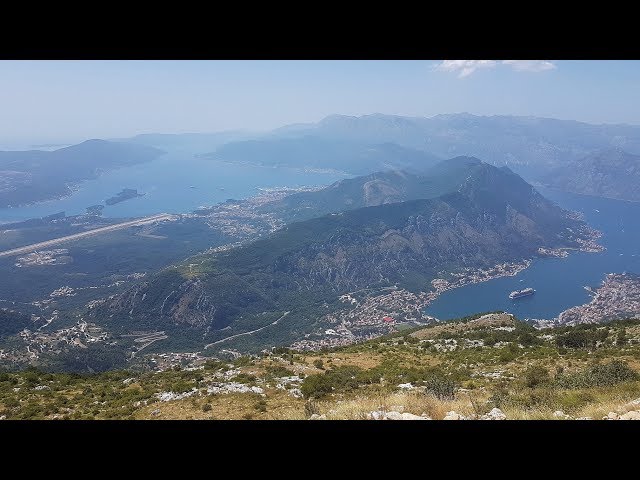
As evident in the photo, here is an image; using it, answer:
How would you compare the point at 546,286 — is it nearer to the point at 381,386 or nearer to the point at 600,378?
the point at 381,386

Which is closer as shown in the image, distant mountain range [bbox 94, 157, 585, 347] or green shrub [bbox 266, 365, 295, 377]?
green shrub [bbox 266, 365, 295, 377]

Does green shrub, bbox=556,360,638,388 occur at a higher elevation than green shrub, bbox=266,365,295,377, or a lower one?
higher

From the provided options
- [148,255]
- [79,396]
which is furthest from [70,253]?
[79,396]

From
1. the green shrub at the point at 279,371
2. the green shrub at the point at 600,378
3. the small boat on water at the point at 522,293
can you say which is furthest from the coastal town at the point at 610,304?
the green shrub at the point at 279,371

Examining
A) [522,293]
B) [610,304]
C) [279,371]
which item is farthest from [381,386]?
[522,293]

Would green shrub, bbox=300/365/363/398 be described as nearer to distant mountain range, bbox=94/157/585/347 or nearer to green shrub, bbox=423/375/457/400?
green shrub, bbox=423/375/457/400

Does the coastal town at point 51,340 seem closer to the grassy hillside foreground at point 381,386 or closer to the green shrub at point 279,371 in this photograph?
the grassy hillside foreground at point 381,386

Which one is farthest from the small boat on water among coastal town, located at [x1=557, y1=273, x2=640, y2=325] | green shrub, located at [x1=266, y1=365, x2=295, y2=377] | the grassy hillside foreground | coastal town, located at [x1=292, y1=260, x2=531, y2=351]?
green shrub, located at [x1=266, y1=365, x2=295, y2=377]

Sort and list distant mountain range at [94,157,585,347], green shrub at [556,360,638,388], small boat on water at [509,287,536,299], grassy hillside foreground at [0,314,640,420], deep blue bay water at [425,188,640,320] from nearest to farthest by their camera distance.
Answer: grassy hillside foreground at [0,314,640,420]
green shrub at [556,360,638,388]
distant mountain range at [94,157,585,347]
deep blue bay water at [425,188,640,320]
small boat on water at [509,287,536,299]
